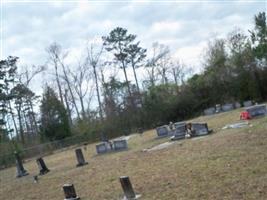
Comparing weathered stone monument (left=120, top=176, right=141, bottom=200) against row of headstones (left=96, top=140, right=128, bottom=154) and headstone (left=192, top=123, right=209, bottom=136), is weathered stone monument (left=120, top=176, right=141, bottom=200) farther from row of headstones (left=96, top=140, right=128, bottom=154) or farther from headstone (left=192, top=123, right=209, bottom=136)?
row of headstones (left=96, top=140, right=128, bottom=154)

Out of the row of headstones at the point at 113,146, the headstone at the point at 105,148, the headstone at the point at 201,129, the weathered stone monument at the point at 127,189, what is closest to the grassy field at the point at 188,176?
the weathered stone monument at the point at 127,189

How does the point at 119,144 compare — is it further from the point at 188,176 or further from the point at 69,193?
the point at 188,176

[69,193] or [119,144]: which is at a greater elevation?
[119,144]

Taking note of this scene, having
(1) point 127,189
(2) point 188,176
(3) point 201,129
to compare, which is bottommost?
(2) point 188,176

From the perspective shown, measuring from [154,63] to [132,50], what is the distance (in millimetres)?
5547

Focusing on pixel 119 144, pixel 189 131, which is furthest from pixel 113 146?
pixel 189 131

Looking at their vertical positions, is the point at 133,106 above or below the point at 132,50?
below

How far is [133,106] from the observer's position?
1827 inches

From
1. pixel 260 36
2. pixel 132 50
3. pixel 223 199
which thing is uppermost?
pixel 132 50

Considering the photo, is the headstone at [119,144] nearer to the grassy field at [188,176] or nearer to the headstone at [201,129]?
the headstone at [201,129]

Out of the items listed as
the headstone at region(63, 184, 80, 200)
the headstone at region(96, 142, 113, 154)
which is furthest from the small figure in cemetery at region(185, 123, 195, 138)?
the headstone at region(63, 184, 80, 200)

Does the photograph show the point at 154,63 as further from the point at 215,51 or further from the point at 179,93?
the point at 179,93

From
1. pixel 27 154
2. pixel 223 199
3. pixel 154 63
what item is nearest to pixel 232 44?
pixel 154 63

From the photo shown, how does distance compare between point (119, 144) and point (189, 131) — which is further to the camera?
point (119, 144)
